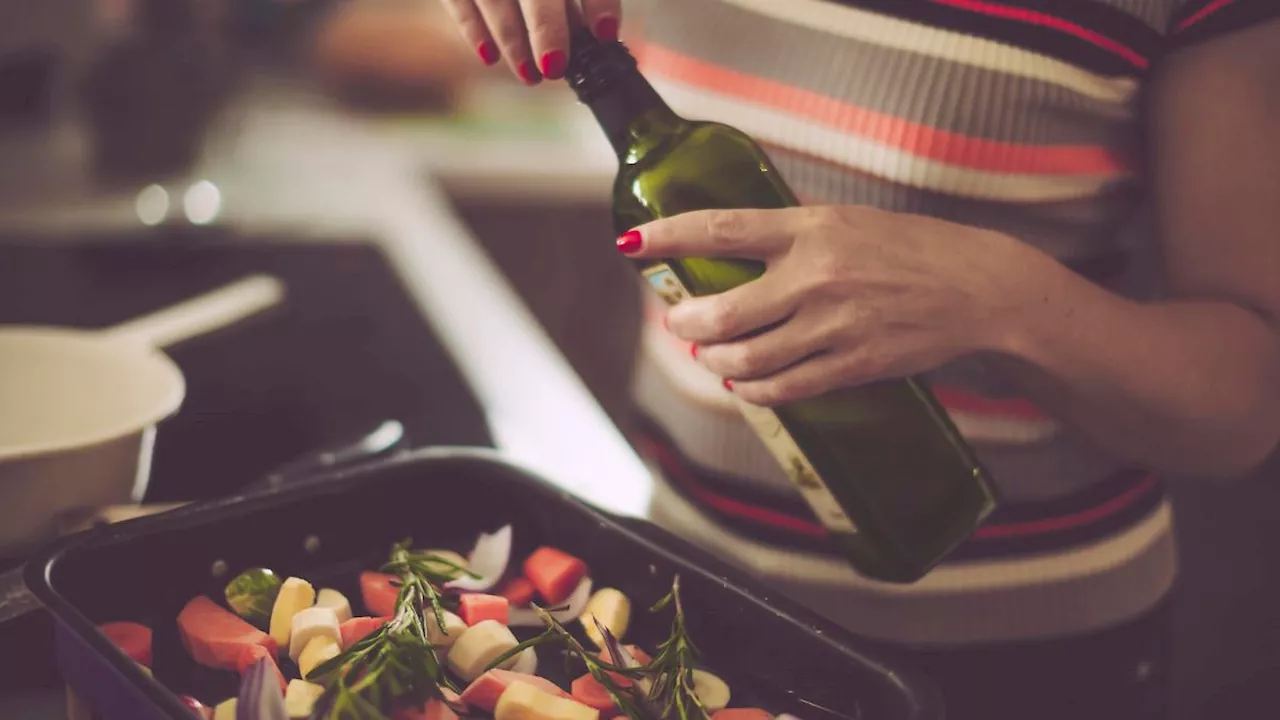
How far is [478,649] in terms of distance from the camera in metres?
0.55

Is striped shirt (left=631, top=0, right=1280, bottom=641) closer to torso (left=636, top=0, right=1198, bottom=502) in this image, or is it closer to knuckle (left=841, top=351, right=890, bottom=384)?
torso (left=636, top=0, right=1198, bottom=502)

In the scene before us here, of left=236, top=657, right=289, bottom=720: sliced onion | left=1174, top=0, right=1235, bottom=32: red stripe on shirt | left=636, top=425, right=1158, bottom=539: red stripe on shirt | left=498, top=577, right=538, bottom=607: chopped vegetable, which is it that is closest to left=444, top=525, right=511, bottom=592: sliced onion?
left=498, top=577, right=538, bottom=607: chopped vegetable

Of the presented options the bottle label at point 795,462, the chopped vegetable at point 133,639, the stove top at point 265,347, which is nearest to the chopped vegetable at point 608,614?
the bottle label at point 795,462

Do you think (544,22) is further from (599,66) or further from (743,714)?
(743,714)

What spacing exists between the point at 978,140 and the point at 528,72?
30 centimetres

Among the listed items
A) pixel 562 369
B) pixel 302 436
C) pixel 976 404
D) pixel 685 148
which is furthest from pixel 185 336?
pixel 976 404

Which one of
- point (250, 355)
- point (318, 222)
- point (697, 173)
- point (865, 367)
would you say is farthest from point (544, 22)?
point (318, 222)

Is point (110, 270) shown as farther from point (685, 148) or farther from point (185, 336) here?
point (685, 148)

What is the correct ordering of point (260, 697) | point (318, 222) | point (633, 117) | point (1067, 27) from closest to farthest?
point (260, 697) → point (633, 117) → point (1067, 27) → point (318, 222)

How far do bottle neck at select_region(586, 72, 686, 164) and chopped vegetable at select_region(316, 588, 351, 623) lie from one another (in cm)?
27

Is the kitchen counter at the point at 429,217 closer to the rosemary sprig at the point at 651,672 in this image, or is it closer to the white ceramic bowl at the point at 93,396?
the rosemary sprig at the point at 651,672

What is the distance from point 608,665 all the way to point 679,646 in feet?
0.11

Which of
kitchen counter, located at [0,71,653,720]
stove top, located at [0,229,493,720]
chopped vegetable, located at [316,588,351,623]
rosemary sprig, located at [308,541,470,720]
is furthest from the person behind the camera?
kitchen counter, located at [0,71,653,720]

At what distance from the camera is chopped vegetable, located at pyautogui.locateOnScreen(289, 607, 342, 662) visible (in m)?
0.54
